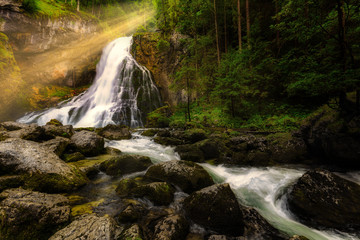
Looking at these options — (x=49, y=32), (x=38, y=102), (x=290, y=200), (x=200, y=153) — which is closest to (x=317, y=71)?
(x=290, y=200)

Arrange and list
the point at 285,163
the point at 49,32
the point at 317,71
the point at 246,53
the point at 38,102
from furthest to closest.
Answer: the point at 49,32, the point at 38,102, the point at 246,53, the point at 285,163, the point at 317,71

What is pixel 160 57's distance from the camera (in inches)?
1093

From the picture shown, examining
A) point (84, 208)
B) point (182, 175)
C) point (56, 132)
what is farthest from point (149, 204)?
point (56, 132)

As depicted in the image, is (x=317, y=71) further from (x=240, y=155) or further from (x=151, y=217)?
(x=151, y=217)

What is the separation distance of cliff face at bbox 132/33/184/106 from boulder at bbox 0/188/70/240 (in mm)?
22760

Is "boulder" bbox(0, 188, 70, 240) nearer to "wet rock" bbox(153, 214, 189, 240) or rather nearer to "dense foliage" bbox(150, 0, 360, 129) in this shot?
"wet rock" bbox(153, 214, 189, 240)

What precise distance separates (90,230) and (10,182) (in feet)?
9.50

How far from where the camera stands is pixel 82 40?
97.2ft

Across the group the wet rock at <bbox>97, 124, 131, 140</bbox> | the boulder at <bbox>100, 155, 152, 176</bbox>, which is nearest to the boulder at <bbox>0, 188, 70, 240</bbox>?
the boulder at <bbox>100, 155, 152, 176</bbox>

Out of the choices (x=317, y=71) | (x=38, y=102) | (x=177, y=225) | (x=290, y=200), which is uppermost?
(x=38, y=102)

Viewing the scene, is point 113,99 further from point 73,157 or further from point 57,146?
point 73,157

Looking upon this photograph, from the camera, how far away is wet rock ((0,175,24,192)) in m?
3.63

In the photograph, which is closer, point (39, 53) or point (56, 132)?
point (56, 132)

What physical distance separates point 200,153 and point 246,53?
1068 cm
